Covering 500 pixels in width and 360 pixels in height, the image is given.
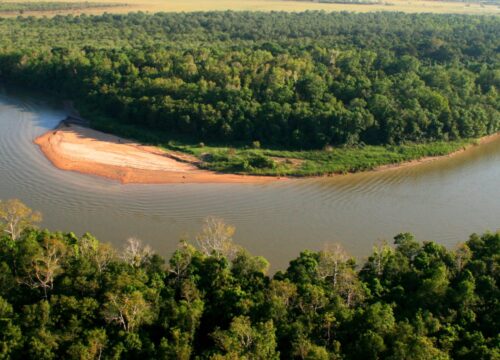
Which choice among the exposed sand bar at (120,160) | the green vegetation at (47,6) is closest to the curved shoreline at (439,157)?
the exposed sand bar at (120,160)

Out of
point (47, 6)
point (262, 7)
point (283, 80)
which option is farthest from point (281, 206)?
point (47, 6)

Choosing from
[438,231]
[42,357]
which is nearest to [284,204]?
[438,231]

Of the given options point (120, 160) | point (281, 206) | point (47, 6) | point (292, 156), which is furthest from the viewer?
point (47, 6)

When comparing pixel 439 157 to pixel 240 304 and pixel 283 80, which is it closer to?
pixel 283 80

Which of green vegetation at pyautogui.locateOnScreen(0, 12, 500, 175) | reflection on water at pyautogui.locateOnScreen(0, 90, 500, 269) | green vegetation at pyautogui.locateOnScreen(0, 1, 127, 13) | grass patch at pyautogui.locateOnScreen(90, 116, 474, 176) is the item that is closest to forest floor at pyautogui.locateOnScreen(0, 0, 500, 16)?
green vegetation at pyautogui.locateOnScreen(0, 1, 127, 13)

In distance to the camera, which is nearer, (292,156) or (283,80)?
(292,156)

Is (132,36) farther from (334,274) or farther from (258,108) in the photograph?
(334,274)

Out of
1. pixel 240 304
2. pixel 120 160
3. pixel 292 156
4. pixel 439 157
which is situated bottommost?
pixel 240 304
